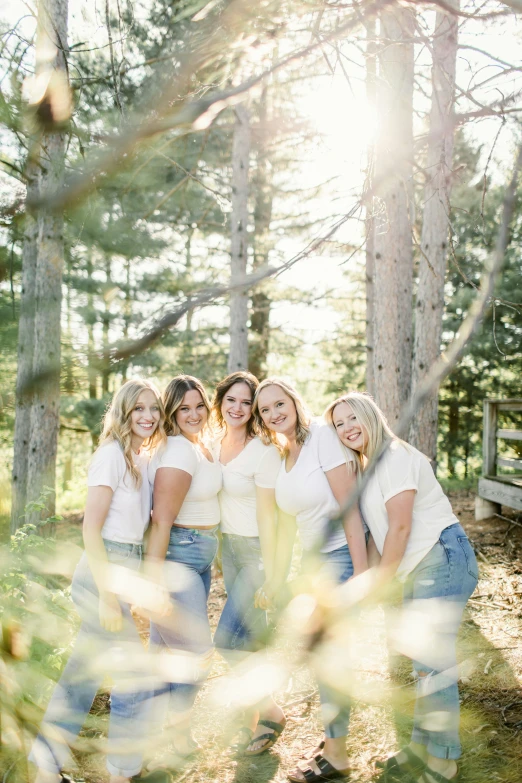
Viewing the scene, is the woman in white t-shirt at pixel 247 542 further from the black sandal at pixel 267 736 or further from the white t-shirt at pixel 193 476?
the white t-shirt at pixel 193 476

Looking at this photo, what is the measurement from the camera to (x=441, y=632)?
2.52 meters

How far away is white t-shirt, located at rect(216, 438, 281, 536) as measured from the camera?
305 cm

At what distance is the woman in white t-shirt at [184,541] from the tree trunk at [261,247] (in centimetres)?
946

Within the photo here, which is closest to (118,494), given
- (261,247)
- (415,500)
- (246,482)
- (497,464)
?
(246,482)

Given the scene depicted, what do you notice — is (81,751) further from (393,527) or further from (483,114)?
(483,114)

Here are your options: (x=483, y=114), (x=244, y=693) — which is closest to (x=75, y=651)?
(x=244, y=693)

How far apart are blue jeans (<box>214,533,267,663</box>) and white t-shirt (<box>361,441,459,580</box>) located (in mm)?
746

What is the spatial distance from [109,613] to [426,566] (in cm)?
140

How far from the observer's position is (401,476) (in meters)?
2.49

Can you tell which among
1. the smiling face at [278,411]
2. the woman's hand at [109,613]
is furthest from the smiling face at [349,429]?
the woman's hand at [109,613]

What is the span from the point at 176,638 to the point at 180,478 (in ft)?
2.60

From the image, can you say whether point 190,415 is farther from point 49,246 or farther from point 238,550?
point 49,246

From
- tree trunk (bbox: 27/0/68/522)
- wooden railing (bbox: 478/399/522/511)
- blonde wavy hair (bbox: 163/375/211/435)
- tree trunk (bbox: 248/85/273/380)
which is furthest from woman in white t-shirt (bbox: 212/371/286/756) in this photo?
tree trunk (bbox: 248/85/273/380)

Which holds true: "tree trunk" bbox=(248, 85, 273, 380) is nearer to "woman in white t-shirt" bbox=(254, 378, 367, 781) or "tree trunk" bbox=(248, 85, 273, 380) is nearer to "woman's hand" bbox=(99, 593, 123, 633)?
"woman in white t-shirt" bbox=(254, 378, 367, 781)
